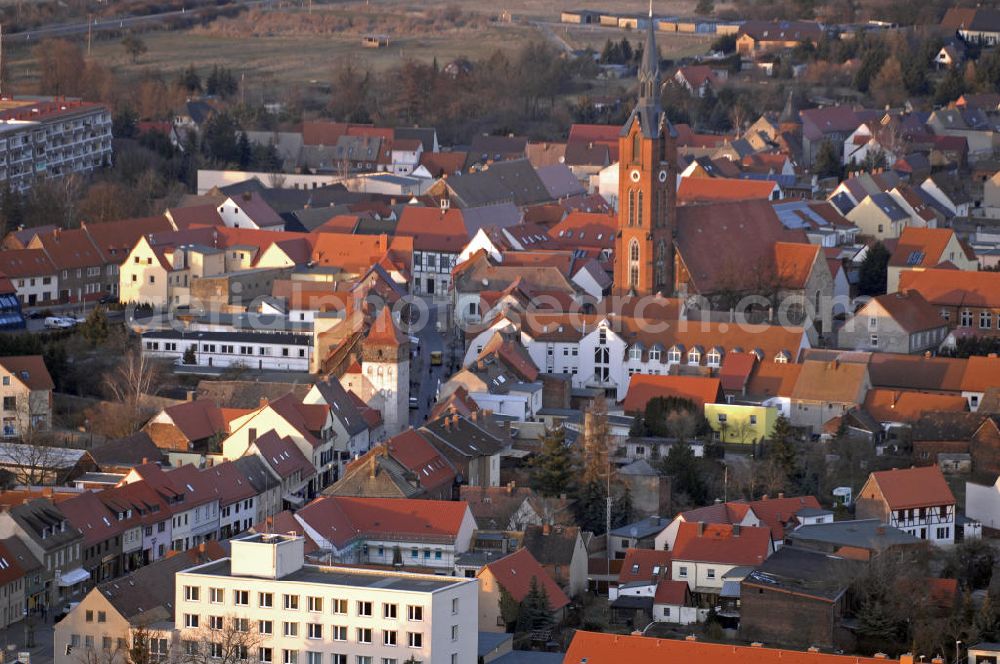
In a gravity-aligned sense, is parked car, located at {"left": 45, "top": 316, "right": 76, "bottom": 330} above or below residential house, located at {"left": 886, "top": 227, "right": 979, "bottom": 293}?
below

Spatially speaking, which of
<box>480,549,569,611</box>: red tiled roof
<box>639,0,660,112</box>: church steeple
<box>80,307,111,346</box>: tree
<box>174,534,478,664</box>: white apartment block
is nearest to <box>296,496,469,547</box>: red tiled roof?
<box>480,549,569,611</box>: red tiled roof

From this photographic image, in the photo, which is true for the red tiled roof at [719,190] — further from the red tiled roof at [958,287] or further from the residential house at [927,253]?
the red tiled roof at [958,287]

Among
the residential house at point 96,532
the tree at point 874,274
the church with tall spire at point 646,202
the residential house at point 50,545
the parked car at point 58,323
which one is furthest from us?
the tree at point 874,274

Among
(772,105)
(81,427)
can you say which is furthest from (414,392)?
(772,105)

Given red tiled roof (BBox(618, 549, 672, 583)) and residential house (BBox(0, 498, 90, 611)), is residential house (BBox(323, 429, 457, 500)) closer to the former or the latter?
red tiled roof (BBox(618, 549, 672, 583))

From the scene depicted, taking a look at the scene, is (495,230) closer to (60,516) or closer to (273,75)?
(60,516)

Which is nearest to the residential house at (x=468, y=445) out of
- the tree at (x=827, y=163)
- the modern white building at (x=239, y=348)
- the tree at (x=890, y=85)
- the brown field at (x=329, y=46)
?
the modern white building at (x=239, y=348)
